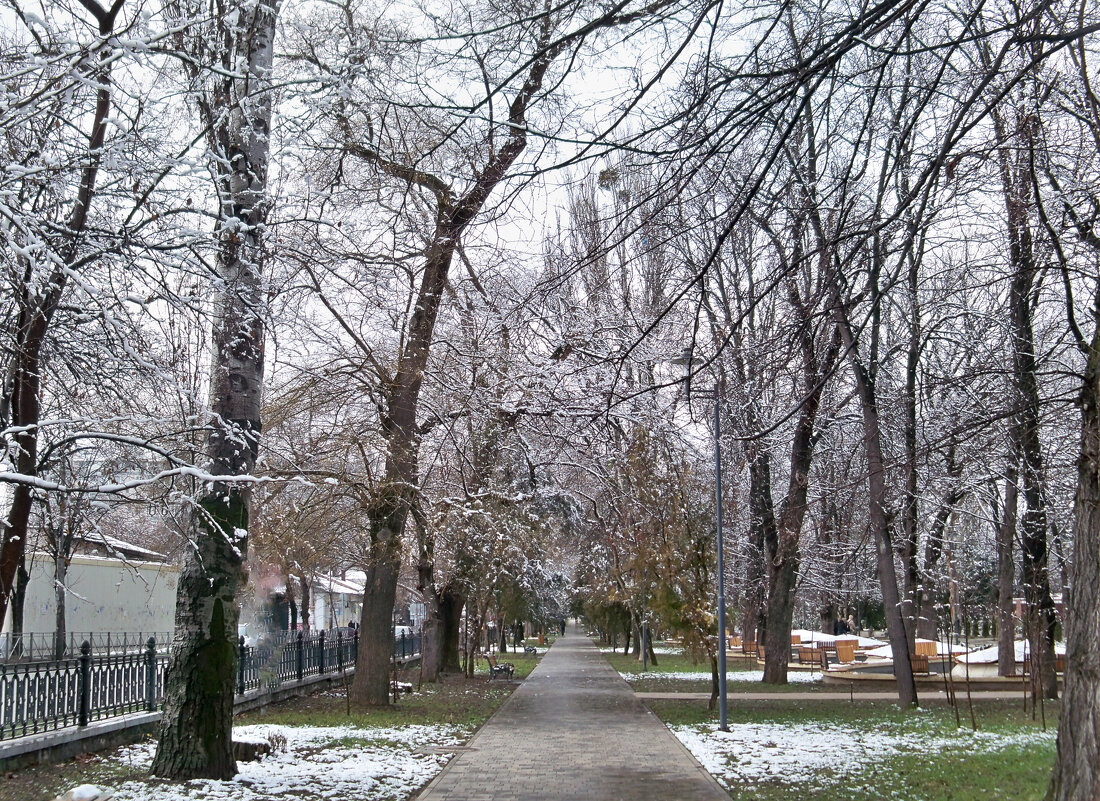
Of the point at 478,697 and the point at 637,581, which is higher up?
the point at 637,581

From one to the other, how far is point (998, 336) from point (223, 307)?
11.6m

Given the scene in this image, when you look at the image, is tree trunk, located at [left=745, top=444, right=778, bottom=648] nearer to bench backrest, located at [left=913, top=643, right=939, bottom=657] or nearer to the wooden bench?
the wooden bench

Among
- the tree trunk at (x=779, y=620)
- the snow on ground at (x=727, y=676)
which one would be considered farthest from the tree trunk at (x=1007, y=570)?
the snow on ground at (x=727, y=676)

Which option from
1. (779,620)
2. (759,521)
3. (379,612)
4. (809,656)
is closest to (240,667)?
(379,612)

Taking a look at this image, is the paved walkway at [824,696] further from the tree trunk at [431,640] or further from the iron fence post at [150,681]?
the iron fence post at [150,681]

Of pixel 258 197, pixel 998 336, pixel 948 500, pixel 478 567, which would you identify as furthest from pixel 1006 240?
pixel 478 567

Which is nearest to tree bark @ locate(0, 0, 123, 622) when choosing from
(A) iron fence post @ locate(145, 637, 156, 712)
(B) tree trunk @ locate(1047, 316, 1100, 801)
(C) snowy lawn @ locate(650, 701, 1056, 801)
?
(A) iron fence post @ locate(145, 637, 156, 712)

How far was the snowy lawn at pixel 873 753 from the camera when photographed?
989 cm

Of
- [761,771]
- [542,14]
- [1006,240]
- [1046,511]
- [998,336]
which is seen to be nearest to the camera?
[542,14]

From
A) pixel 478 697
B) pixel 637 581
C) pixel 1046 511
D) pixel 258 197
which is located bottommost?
pixel 478 697

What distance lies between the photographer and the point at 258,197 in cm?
1030

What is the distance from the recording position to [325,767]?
38.1 feet

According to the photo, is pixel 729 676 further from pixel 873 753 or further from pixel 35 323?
pixel 35 323

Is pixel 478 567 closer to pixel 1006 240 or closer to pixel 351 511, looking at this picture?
pixel 351 511
